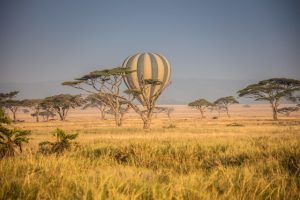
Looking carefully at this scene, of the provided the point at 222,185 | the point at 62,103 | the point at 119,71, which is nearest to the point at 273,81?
the point at 119,71

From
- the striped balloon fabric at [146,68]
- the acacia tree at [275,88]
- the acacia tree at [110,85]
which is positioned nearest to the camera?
the acacia tree at [110,85]

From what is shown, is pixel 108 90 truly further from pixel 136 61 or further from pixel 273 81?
pixel 273 81

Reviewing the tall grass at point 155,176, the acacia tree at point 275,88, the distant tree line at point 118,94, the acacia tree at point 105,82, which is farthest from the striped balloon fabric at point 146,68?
the tall grass at point 155,176

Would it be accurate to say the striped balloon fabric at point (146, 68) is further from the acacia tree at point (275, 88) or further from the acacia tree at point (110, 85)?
the acacia tree at point (275, 88)

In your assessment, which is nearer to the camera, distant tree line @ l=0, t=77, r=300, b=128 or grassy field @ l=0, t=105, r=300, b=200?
grassy field @ l=0, t=105, r=300, b=200

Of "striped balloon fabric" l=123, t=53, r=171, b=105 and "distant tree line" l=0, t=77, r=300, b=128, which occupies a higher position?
"striped balloon fabric" l=123, t=53, r=171, b=105

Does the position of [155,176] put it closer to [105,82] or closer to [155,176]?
[155,176]

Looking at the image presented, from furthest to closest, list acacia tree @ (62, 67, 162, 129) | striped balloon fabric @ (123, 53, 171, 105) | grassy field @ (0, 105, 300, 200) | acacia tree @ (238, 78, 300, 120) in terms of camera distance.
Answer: acacia tree @ (238, 78, 300, 120)
striped balloon fabric @ (123, 53, 171, 105)
acacia tree @ (62, 67, 162, 129)
grassy field @ (0, 105, 300, 200)

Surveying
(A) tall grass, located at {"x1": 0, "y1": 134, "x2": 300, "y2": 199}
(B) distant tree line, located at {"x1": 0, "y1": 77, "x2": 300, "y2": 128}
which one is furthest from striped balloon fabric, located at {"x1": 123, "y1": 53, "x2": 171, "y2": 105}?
(A) tall grass, located at {"x1": 0, "y1": 134, "x2": 300, "y2": 199}

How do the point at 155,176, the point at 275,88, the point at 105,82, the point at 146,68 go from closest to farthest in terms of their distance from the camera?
the point at 155,176 < the point at 105,82 < the point at 146,68 < the point at 275,88

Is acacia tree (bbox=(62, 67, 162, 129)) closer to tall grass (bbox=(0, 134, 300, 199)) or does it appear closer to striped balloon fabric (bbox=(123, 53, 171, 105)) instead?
striped balloon fabric (bbox=(123, 53, 171, 105))

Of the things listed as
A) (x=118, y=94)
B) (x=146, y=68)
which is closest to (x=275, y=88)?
(x=146, y=68)

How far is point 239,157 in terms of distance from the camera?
379 inches

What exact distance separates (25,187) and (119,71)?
107 ft
